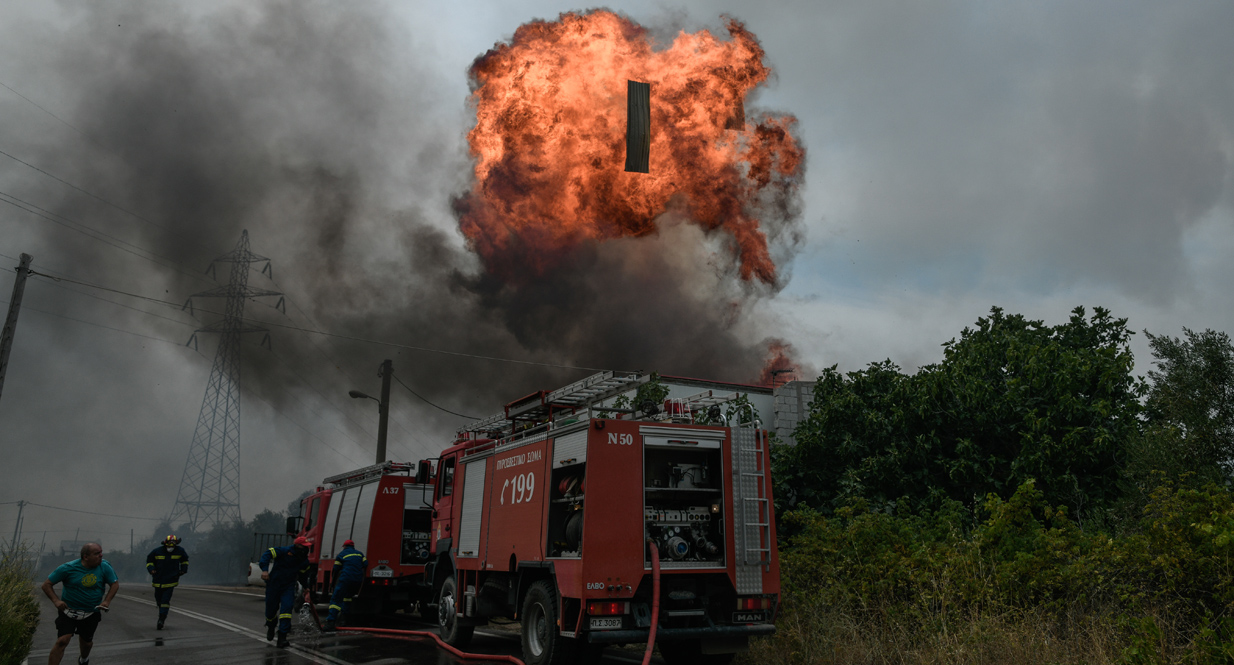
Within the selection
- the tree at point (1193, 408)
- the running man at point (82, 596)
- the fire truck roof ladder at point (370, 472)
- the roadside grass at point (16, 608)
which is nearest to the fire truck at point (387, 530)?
the fire truck roof ladder at point (370, 472)

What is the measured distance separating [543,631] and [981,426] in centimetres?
1151

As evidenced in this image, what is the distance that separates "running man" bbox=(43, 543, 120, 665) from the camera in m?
7.80

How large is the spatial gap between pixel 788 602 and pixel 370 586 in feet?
31.8

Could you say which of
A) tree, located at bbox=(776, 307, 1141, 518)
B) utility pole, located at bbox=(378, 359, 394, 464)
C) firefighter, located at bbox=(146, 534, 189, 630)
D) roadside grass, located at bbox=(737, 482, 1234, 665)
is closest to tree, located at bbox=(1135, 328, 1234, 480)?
tree, located at bbox=(776, 307, 1141, 518)

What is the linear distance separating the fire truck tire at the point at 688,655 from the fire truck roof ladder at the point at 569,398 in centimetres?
345

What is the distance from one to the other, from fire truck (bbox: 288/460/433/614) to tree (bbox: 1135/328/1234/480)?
13.5 metres

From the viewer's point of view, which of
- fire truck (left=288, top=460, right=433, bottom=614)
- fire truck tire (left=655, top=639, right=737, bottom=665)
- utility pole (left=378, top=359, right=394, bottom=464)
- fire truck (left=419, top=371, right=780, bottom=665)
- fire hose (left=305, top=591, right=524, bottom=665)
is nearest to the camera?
fire truck (left=419, top=371, right=780, bottom=665)

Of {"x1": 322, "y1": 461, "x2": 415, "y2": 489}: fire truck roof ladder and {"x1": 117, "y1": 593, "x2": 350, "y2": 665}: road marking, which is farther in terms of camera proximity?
{"x1": 322, "y1": 461, "x2": 415, "y2": 489}: fire truck roof ladder

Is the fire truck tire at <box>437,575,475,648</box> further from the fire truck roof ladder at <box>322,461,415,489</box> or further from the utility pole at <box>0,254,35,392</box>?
the utility pole at <box>0,254,35,392</box>

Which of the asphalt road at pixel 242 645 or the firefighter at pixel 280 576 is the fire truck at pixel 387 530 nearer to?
the asphalt road at pixel 242 645

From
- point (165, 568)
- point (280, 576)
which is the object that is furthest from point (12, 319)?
point (280, 576)

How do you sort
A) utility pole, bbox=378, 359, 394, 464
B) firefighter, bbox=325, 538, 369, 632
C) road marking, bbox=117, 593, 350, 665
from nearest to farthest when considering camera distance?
1. road marking, bbox=117, 593, 350, 665
2. firefighter, bbox=325, 538, 369, 632
3. utility pole, bbox=378, 359, 394, 464

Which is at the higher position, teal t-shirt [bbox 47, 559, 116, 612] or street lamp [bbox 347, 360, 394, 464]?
street lamp [bbox 347, 360, 394, 464]

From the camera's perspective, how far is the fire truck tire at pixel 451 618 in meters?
11.1
